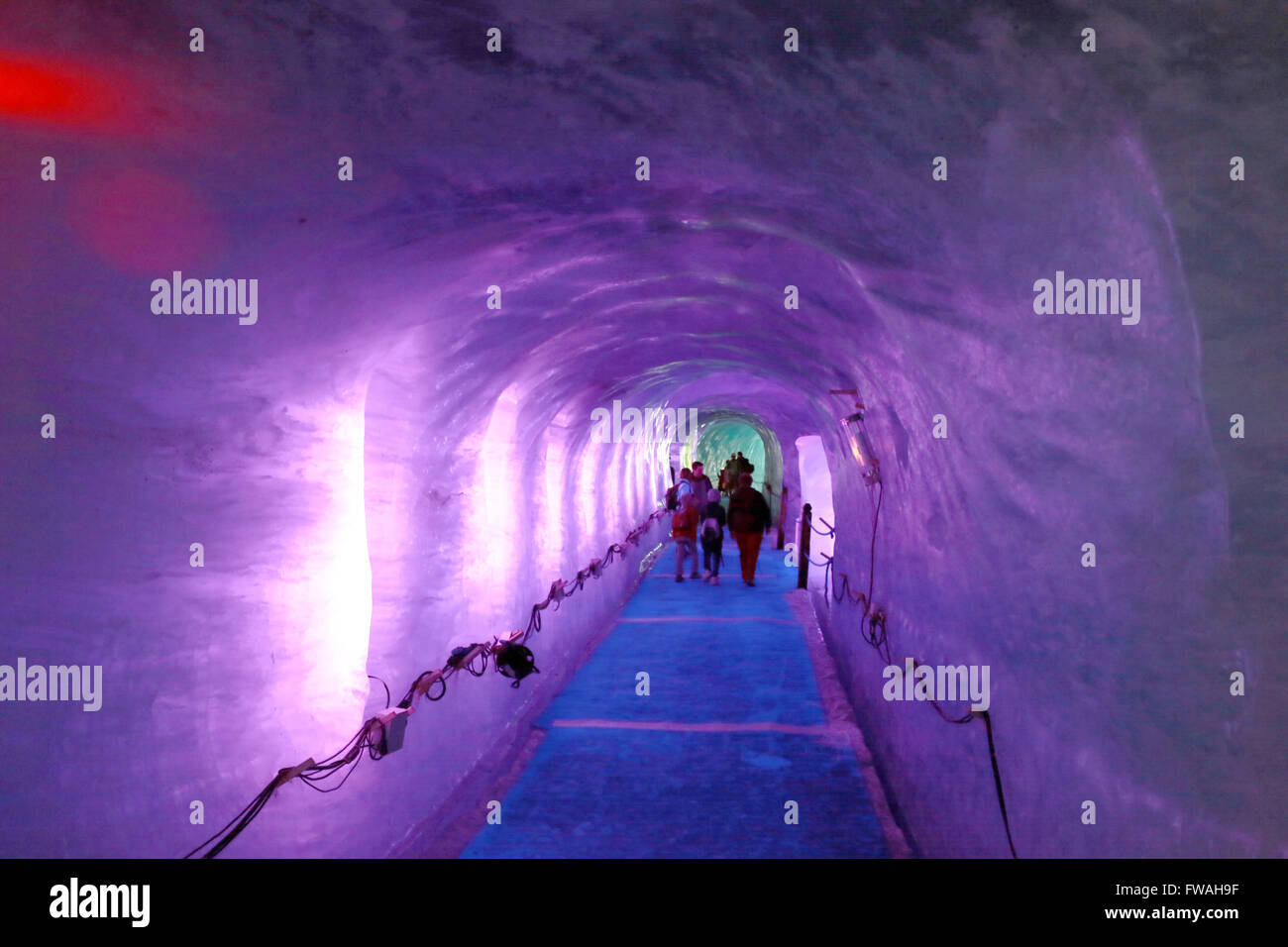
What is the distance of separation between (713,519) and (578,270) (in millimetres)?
12241

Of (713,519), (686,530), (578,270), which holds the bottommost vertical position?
(686,530)

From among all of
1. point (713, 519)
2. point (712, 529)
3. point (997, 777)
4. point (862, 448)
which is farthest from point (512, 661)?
point (713, 519)

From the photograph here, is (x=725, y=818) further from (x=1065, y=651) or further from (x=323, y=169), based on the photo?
(x=323, y=169)

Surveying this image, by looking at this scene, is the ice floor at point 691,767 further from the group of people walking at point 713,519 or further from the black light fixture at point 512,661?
the group of people walking at point 713,519

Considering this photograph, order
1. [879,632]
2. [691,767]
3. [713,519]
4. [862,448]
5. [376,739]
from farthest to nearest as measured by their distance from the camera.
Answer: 1. [713,519]
2. [862,448]
3. [879,632]
4. [691,767]
5. [376,739]

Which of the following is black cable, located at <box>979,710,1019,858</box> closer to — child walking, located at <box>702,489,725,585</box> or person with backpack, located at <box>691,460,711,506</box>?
person with backpack, located at <box>691,460,711,506</box>

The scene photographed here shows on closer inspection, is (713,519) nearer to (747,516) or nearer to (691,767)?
(747,516)

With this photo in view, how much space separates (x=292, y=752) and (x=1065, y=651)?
3.49m

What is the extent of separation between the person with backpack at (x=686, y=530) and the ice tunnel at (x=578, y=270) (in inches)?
459

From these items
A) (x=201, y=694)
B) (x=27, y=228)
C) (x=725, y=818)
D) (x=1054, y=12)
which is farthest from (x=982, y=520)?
(x=27, y=228)

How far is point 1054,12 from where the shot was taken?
206 centimetres

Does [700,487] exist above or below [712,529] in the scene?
above

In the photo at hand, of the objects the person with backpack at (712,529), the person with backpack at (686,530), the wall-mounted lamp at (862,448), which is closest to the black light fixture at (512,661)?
the wall-mounted lamp at (862,448)

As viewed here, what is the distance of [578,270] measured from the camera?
5438 millimetres
